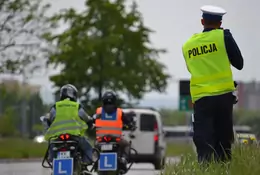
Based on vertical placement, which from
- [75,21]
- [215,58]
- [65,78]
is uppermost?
[75,21]

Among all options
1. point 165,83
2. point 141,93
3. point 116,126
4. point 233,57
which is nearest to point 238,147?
point 233,57

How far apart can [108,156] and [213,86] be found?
20.9ft

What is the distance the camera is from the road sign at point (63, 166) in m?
13.3

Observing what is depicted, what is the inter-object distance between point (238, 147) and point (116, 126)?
657cm

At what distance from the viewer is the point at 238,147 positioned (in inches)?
396

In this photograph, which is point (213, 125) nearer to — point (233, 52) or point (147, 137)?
point (233, 52)

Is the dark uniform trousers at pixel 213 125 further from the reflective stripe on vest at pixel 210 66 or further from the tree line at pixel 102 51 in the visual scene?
the tree line at pixel 102 51

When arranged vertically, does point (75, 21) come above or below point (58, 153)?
above

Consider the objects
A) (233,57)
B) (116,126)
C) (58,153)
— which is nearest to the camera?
(233,57)

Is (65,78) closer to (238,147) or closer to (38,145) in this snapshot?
(38,145)

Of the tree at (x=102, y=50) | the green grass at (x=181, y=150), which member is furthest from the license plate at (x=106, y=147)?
the tree at (x=102, y=50)

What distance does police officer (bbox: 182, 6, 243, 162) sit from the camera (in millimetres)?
9758

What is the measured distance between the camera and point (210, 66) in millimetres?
9867

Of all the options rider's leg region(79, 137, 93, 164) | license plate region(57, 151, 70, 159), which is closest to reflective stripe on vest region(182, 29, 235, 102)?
license plate region(57, 151, 70, 159)
